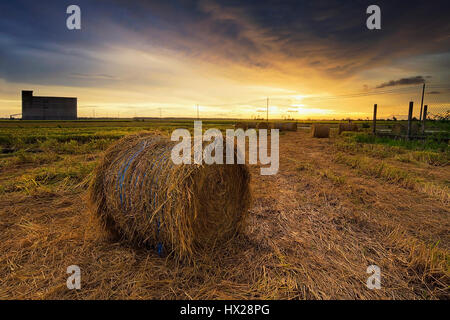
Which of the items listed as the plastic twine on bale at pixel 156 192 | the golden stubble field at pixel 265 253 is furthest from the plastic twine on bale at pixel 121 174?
the golden stubble field at pixel 265 253

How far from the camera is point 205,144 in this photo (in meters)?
3.09

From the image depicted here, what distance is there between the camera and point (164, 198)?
2.88 meters

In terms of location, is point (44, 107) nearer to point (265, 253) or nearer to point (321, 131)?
point (321, 131)

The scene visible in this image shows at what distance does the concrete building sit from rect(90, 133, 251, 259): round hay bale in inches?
4319

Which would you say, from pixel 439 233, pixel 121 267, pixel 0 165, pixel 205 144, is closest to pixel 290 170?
pixel 439 233

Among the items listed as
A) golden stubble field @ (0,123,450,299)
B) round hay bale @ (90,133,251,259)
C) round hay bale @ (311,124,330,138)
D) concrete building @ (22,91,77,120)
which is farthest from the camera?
concrete building @ (22,91,77,120)

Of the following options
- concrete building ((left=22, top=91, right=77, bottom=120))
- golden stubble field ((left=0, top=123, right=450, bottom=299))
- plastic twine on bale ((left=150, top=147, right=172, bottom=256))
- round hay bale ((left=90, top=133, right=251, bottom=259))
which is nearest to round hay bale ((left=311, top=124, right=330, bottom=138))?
golden stubble field ((left=0, top=123, right=450, bottom=299))

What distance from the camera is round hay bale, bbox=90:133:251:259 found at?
2840 millimetres

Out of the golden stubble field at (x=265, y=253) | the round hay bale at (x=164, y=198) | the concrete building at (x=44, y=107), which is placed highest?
the concrete building at (x=44, y=107)

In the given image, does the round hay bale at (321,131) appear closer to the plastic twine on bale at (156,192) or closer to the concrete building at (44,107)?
the plastic twine on bale at (156,192)

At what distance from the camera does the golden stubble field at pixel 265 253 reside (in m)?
2.52

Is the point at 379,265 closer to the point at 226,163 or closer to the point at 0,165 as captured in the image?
the point at 226,163

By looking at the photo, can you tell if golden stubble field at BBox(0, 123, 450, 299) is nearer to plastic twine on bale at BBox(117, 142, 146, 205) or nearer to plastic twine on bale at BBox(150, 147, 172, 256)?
plastic twine on bale at BBox(150, 147, 172, 256)

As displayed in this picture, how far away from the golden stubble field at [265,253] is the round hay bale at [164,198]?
9.5 inches
